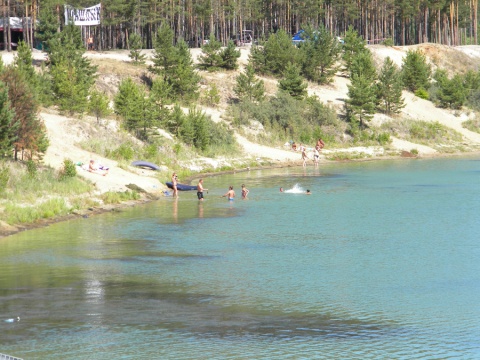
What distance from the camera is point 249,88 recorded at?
88.1 meters

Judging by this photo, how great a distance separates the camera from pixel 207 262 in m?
33.3

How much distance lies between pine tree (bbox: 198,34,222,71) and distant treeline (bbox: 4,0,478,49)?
1398cm

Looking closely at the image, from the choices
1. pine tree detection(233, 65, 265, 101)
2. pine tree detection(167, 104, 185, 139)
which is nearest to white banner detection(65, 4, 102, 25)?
pine tree detection(233, 65, 265, 101)

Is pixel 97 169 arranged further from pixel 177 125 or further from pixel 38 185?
pixel 177 125

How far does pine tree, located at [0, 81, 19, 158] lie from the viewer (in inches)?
A: 1745

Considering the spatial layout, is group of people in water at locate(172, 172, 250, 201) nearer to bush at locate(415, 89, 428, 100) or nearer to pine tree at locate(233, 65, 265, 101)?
pine tree at locate(233, 65, 265, 101)

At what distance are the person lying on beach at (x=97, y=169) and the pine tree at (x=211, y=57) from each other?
41650 millimetres

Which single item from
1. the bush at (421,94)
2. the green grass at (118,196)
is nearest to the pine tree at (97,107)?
the green grass at (118,196)

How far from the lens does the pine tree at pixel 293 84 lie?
295 feet

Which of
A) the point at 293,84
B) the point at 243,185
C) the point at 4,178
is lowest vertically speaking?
the point at 243,185

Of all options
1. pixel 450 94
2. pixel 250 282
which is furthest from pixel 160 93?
pixel 250 282

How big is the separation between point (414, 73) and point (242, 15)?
124ft

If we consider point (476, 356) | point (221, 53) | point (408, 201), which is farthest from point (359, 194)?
point (221, 53)

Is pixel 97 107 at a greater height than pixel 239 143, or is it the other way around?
pixel 97 107
